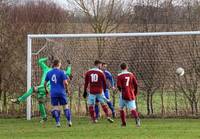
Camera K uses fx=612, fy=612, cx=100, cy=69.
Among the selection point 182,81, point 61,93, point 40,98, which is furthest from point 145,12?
point 61,93

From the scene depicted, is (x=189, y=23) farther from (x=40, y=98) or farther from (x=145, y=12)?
(x=40, y=98)

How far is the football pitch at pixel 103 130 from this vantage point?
601 inches

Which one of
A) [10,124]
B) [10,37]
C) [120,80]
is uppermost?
[10,37]

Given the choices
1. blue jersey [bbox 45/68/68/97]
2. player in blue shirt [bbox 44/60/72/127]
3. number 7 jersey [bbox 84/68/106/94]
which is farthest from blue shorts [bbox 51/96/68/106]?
number 7 jersey [bbox 84/68/106/94]

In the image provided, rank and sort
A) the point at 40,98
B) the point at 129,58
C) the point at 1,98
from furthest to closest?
the point at 1,98 < the point at 129,58 < the point at 40,98

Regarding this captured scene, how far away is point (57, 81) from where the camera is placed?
17875mm

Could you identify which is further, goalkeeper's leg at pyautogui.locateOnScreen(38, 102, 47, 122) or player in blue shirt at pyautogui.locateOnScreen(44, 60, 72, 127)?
goalkeeper's leg at pyautogui.locateOnScreen(38, 102, 47, 122)

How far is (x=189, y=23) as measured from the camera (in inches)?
923

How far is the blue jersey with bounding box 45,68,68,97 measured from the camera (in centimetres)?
1784

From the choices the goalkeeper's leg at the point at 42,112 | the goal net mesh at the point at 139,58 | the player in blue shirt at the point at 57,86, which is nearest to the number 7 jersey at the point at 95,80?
the player in blue shirt at the point at 57,86

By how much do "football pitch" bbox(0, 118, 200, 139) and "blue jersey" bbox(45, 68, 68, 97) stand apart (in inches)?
40.4

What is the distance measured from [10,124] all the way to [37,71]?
3.50 metres

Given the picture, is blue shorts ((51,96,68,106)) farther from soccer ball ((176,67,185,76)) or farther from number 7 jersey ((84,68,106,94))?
soccer ball ((176,67,185,76))

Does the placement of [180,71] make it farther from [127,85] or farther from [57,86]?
[57,86]
